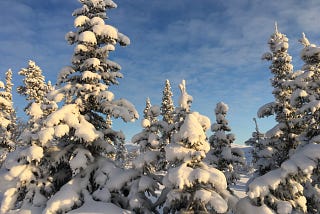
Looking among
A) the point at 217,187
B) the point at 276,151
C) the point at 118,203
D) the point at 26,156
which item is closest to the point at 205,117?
the point at 217,187

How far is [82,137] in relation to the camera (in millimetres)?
14578

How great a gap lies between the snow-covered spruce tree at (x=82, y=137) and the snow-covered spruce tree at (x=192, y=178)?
305 centimetres

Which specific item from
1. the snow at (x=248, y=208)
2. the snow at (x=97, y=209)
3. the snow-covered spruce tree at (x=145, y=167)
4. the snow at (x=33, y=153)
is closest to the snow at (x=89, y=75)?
the snow-covered spruce tree at (x=145, y=167)

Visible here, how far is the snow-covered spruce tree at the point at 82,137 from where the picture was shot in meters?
14.4

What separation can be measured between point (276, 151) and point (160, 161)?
1072 centimetres

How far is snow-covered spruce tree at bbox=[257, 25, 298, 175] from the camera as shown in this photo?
2228 cm

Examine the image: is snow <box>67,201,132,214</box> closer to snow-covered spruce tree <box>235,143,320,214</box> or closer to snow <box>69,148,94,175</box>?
snow <box>69,148,94,175</box>

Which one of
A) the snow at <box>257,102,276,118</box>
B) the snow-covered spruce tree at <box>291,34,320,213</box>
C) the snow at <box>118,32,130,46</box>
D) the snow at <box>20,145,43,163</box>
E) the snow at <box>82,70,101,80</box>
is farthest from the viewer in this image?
the snow at <box>257,102,276,118</box>

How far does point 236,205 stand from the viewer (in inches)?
558

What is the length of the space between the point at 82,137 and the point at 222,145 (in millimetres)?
11142

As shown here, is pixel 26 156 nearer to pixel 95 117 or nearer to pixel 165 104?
pixel 95 117

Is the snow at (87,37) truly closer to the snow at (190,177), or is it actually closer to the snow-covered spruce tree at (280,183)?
the snow at (190,177)

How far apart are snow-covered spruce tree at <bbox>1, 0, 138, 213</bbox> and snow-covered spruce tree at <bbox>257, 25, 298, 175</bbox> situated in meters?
10.6

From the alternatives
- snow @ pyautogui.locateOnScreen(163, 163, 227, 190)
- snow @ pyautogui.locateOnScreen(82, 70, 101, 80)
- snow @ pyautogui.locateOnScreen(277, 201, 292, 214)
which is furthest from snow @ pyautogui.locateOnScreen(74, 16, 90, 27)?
snow @ pyautogui.locateOnScreen(277, 201, 292, 214)
